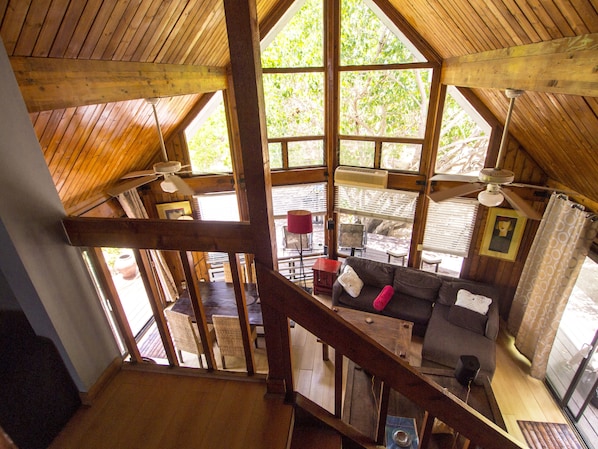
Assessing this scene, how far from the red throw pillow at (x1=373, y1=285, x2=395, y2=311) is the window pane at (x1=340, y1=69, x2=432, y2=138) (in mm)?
2448

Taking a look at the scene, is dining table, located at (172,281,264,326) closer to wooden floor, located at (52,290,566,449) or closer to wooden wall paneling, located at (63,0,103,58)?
wooden floor, located at (52,290,566,449)

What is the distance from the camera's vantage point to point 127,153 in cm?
438

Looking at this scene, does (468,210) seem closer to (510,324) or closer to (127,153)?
(510,324)

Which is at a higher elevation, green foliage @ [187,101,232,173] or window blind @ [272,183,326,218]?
green foliage @ [187,101,232,173]

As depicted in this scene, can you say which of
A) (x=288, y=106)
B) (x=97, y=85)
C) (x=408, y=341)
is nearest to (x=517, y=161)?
(x=408, y=341)

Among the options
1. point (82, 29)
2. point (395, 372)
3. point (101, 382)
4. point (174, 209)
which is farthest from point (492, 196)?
point (174, 209)

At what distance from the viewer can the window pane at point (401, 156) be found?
5.09 metres

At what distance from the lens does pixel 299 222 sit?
479 cm

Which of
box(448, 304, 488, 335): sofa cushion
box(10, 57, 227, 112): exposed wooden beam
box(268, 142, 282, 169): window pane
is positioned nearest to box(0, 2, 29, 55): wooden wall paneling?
box(10, 57, 227, 112): exposed wooden beam

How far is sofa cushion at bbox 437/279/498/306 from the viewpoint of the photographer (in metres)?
4.76

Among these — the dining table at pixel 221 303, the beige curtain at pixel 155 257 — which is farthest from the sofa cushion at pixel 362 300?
the beige curtain at pixel 155 257

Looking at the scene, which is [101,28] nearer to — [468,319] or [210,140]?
[210,140]

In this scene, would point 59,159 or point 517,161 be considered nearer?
point 59,159

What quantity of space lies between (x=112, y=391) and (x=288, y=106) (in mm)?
4757
